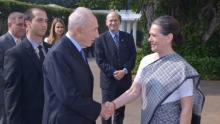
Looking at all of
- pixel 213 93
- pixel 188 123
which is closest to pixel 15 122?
pixel 188 123

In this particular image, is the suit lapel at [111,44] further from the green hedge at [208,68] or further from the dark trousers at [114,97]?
the green hedge at [208,68]

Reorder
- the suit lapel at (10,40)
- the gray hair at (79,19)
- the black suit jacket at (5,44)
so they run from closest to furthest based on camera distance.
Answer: the gray hair at (79,19), the black suit jacket at (5,44), the suit lapel at (10,40)

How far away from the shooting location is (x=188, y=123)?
4340 millimetres

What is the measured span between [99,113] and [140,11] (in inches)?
639

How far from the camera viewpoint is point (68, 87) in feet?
12.9

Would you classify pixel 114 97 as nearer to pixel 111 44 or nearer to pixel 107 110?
pixel 111 44

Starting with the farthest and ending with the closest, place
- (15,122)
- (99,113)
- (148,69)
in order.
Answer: (15,122) < (148,69) < (99,113)

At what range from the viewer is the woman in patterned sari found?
14.2 feet

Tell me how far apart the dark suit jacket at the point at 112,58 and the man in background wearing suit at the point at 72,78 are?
431 centimetres

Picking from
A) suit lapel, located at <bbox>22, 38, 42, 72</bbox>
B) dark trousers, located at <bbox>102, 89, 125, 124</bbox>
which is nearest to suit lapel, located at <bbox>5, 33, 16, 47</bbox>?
suit lapel, located at <bbox>22, 38, 42, 72</bbox>

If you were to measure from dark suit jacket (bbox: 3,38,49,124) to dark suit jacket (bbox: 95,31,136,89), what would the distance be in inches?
136

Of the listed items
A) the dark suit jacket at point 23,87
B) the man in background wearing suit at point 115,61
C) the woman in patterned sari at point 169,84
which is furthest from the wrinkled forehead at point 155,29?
the man in background wearing suit at point 115,61

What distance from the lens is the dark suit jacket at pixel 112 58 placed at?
8492 millimetres

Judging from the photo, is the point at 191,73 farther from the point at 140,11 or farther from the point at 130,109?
the point at 140,11
